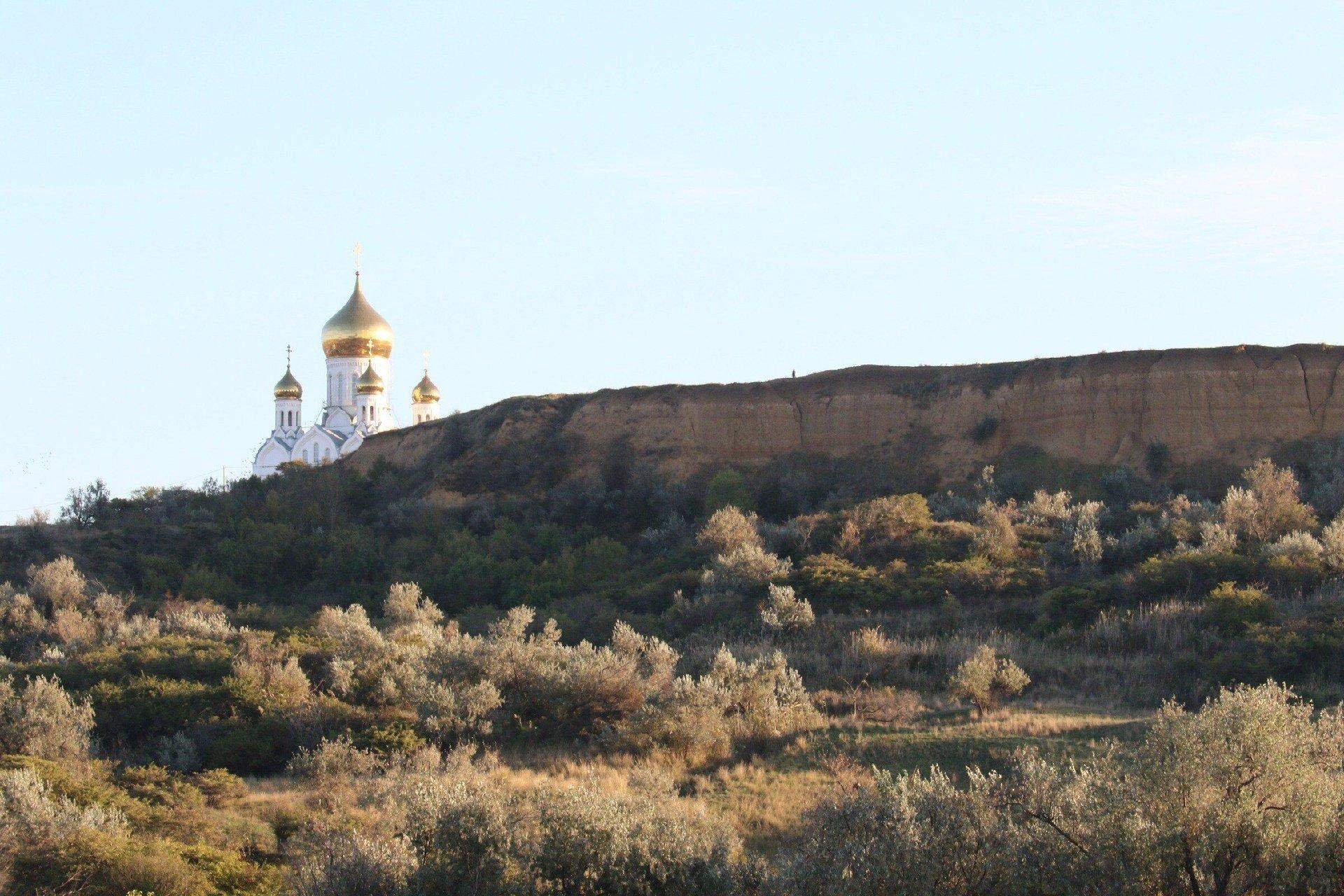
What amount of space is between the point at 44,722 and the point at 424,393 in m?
58.1

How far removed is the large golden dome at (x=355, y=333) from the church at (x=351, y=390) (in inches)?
1.3

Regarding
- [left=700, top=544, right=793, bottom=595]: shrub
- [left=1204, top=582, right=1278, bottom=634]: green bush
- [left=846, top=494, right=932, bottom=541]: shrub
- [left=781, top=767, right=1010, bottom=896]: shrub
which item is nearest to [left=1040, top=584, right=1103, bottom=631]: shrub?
[left=1204, top=582, right=1278, bottom=634]: green bush

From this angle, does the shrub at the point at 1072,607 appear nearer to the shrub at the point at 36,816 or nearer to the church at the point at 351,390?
the shrub at the point at 36,816

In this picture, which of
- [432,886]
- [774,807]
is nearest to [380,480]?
[774,807]

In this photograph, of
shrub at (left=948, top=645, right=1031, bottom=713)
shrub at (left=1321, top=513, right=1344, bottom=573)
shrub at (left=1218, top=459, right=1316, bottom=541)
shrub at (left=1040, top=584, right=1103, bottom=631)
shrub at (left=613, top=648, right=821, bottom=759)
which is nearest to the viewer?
shrub at (left=613, top=648, right=821, bottom=759)

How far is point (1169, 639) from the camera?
1900 cm

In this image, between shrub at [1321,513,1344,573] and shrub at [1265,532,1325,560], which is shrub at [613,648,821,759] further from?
shrub at [1321,513,1344,573]

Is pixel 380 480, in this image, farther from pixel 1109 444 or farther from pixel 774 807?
pixel 774 807

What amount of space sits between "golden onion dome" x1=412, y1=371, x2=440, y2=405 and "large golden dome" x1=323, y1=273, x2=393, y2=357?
→ 2.41 metres

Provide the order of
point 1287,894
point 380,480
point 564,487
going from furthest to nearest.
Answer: point 380,480, point 564,487, point 1287,894

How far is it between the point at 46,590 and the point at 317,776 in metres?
15.2

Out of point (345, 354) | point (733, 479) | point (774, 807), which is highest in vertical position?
point (345, 354)

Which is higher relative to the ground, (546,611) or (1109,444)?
(1109,444)

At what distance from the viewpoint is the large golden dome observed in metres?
72.4
